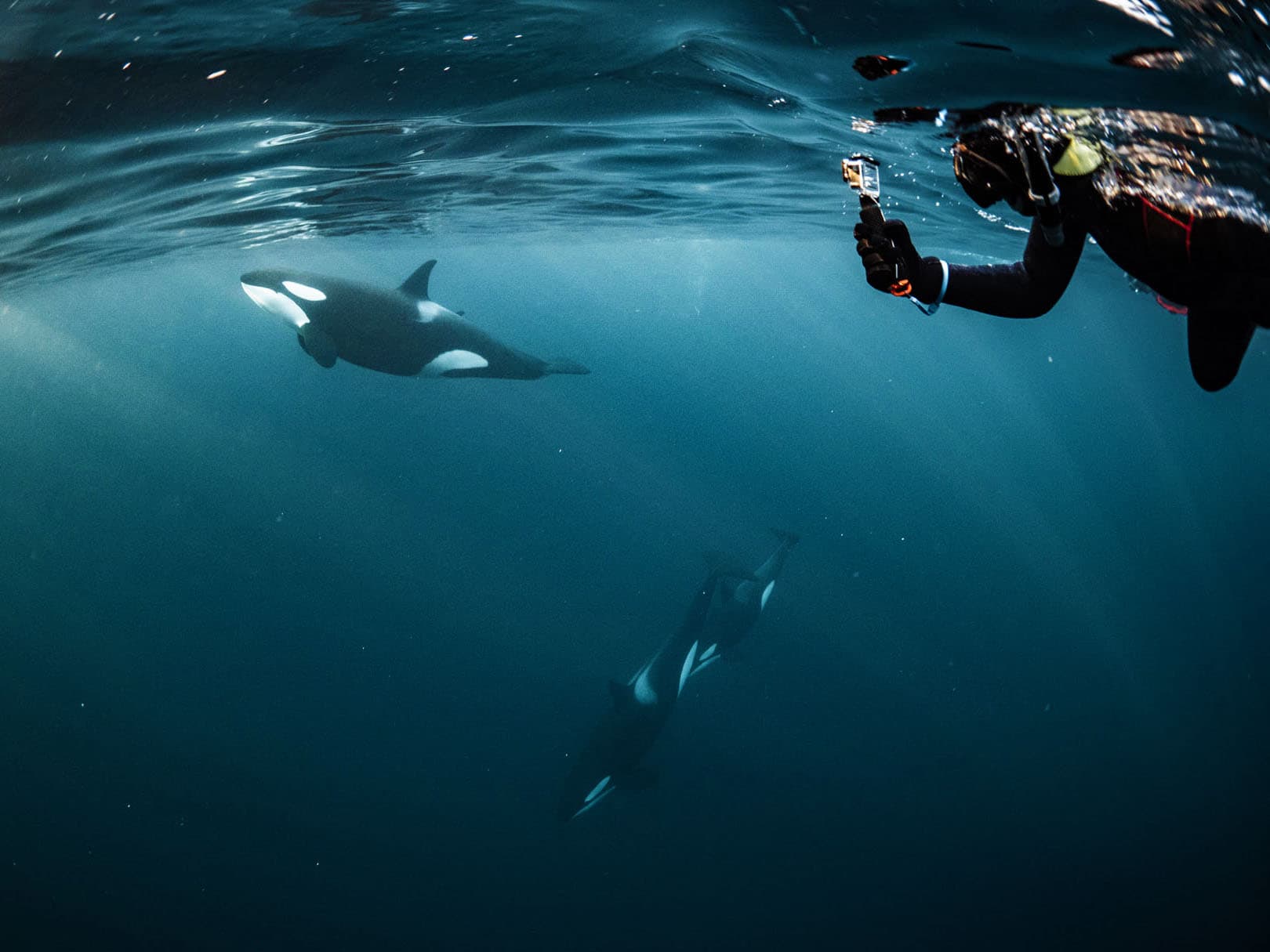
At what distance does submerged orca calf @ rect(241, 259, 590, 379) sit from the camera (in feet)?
38.3

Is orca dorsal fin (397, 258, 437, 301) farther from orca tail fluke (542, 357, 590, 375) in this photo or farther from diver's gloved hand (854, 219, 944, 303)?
diver's gloved hand (854, 219, 944, 303)

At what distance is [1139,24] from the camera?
4582 millimetres

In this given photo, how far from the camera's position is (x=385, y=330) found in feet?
38.8

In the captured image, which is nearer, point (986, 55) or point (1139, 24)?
point (1139, 24)

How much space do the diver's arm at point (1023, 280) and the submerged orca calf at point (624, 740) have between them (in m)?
11.2

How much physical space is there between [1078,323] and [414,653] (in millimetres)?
55782

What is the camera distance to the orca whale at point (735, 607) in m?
15.6

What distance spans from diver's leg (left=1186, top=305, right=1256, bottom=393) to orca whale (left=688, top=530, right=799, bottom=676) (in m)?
12.6

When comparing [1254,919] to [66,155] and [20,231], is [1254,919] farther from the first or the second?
[20,231]

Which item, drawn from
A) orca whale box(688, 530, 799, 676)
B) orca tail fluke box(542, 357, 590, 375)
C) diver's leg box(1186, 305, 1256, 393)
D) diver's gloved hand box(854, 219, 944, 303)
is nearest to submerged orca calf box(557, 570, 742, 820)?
orca whale box(688, 530, 799, 676)

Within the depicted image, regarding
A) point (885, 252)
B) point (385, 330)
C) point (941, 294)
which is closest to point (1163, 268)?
point (941, 294)

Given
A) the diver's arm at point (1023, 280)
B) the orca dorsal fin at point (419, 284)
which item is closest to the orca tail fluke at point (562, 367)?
the orca dorsal fin at point (419, 284)

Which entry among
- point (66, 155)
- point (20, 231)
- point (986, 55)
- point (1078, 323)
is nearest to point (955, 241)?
point (986, 55)

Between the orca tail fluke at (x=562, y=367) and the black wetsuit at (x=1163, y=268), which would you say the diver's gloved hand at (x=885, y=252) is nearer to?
the black wetsuit at (x=1163, y=268)
